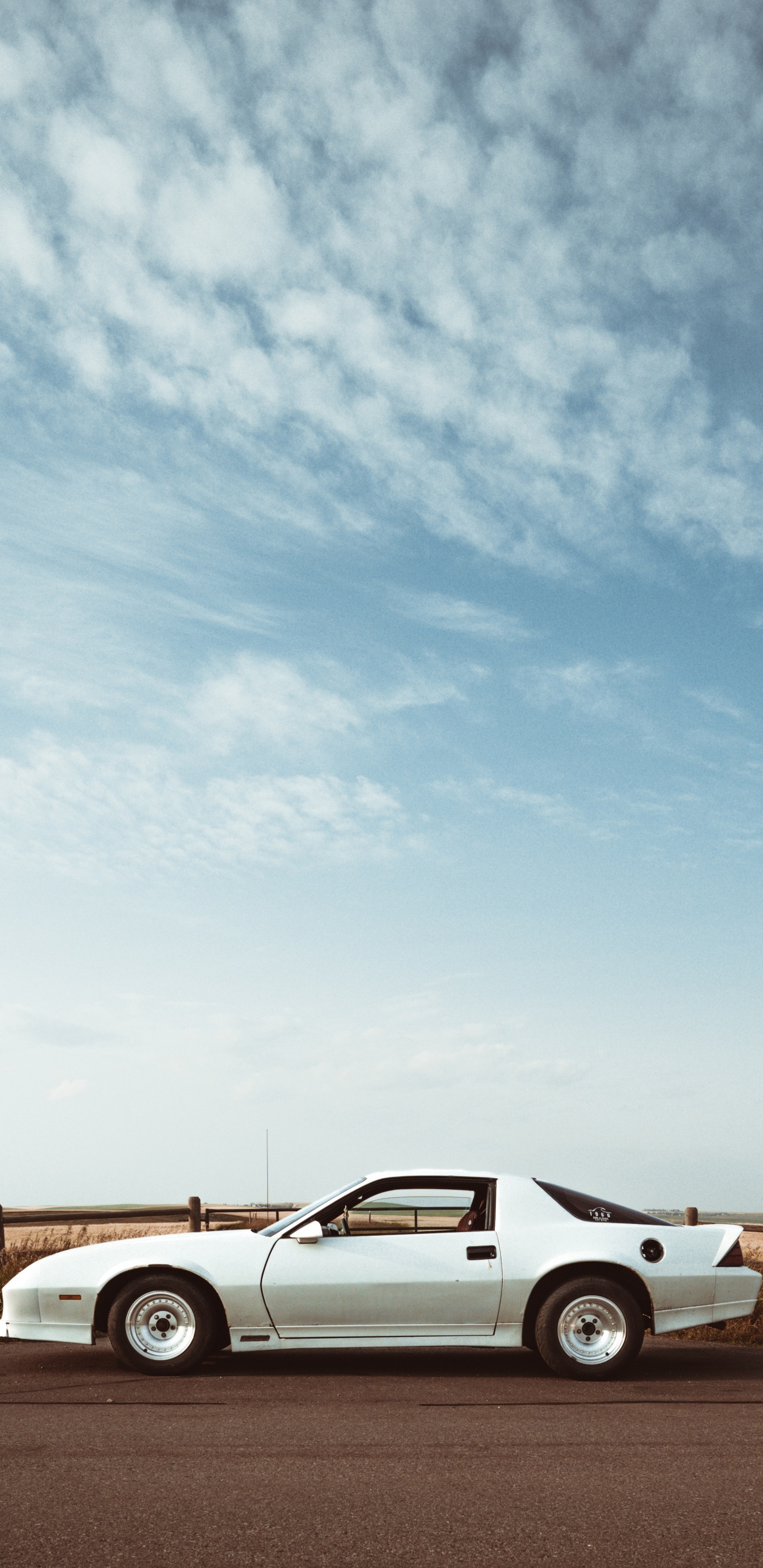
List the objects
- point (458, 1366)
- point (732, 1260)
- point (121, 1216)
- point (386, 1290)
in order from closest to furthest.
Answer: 1. point (386, 1290)
2. point (732, 1260)
3. point (458, 1366)
4. point (121, 1216)

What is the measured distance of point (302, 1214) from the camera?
320 inches

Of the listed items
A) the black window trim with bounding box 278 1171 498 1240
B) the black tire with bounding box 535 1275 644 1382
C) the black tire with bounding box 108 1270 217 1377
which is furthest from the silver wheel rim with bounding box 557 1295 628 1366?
the black tire with bounding box 108 1270 217 1377

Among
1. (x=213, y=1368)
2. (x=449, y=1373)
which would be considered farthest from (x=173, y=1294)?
(x=449, y=1373)

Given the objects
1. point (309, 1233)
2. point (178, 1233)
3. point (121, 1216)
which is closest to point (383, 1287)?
point (309, 1233)

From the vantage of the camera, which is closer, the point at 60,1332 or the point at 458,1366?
the point at 60,1332

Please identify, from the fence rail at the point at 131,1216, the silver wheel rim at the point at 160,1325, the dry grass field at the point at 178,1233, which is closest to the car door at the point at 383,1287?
the dry grass field at the point at 178,1233

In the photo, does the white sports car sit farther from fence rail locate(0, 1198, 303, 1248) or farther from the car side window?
fence rail locate(0, 1198, 303, 1248)

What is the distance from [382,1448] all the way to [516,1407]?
1.35 metres

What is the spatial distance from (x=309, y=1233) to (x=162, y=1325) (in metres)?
1.06

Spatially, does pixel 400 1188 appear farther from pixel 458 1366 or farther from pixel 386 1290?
pixel 458 1366

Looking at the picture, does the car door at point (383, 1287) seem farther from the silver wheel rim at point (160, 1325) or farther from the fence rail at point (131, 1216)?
the fence rail at point (131, 1216)

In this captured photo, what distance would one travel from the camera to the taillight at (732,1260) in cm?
793

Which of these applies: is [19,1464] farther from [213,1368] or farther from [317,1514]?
[213,1368]

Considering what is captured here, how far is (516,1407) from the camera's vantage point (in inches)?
262
